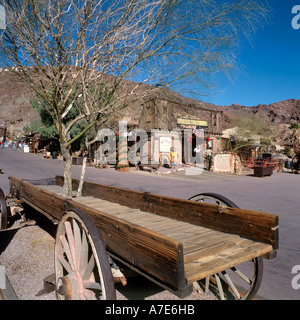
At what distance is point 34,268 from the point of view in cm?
311

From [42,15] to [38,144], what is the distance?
38629mm

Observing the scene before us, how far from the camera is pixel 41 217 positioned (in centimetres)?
546

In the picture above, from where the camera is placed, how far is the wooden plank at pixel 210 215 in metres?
1.95

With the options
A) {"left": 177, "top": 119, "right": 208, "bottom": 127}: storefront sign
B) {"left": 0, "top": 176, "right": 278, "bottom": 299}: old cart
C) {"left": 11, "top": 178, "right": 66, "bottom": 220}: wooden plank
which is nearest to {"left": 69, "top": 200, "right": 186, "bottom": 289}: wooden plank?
{"left": 0, "top": 176, "right": 278, "bottom": 299}: old cart

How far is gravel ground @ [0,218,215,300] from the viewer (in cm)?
251

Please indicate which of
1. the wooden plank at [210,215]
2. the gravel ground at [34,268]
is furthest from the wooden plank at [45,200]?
the wooden plank at [210,215]

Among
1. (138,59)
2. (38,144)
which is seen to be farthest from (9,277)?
(38,144)

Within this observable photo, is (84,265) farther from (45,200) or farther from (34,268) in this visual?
(34,268)

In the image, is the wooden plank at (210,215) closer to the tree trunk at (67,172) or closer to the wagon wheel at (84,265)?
the tree trunk at (67,172)

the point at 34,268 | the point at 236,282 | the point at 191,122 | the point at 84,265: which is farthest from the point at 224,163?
the point at 84,265

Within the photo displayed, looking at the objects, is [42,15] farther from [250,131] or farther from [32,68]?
[250,131]

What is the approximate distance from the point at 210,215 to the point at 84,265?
4.27ft

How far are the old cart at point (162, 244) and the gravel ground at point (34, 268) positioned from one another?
0.52 m

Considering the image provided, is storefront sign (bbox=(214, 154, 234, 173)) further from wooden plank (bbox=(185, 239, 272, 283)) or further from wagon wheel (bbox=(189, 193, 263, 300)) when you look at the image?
wooden plank (bbox=(185, 239, 272, 283))
